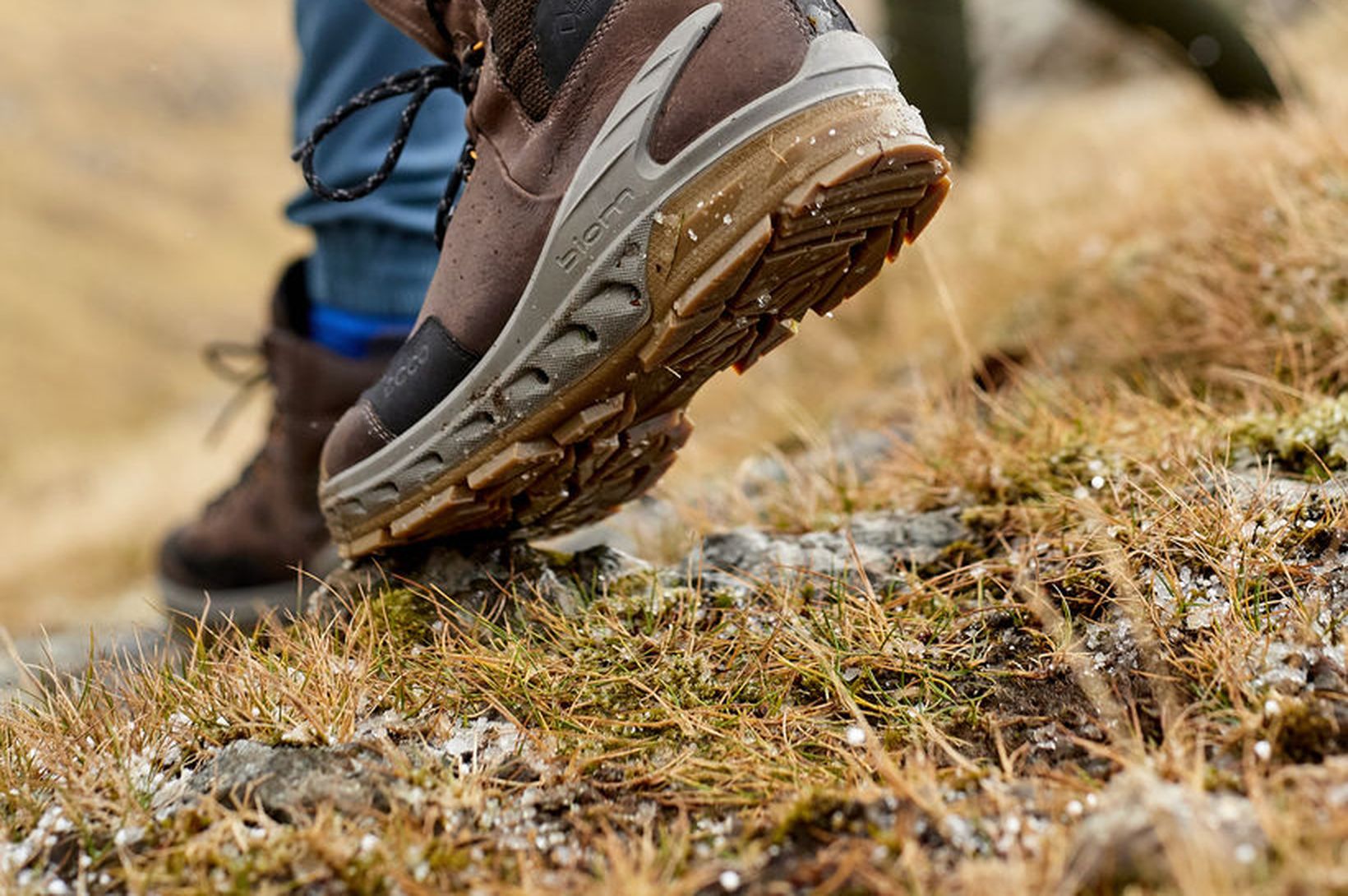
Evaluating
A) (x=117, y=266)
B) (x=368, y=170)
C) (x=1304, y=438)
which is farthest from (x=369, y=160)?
(x=117, y=266)

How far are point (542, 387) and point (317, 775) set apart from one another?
65 cm

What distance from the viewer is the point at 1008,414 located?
218 cm

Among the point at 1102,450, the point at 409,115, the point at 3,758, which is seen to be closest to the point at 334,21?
the point at 409,115

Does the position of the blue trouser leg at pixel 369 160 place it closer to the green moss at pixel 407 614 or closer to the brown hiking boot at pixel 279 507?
the brown hiking boot at pixel 279 507

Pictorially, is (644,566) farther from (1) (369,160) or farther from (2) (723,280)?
(1) (369,160)

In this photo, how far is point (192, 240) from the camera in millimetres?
4582

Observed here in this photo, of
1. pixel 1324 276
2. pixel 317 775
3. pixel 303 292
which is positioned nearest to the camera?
pixel 317 775

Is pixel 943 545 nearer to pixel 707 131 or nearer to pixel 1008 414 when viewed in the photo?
pixel 1008 414

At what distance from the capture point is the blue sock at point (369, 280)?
2.45m

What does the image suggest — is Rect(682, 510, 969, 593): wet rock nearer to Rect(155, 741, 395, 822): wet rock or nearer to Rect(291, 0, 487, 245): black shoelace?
Rect(155, 741, 395, 822): wet rock

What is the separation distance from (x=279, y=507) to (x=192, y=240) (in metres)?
2.38

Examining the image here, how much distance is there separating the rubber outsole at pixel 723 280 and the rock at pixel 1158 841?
0.84 m

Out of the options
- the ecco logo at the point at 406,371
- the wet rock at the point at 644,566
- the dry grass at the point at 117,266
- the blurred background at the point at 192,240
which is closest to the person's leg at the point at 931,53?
the blurred background at the point at 192,240

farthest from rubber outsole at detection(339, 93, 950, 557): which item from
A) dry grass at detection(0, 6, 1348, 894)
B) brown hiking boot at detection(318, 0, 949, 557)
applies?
dry grass at detection(0, 6, 1348, 894)
